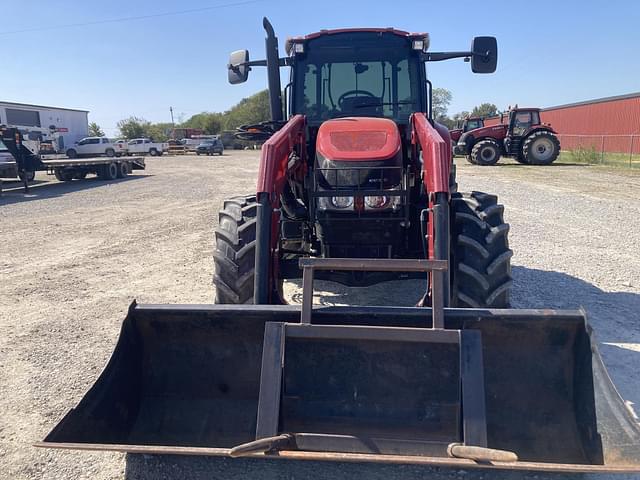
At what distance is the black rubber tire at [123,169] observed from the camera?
75.8 feet

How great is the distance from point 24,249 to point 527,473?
8.43 meters

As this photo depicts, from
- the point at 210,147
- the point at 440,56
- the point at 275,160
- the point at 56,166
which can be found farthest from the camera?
the point at 210,147

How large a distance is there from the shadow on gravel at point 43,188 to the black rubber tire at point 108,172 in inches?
11.2

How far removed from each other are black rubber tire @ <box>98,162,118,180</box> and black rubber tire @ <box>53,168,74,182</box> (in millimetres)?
1126

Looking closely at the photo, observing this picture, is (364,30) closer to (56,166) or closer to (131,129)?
(56,166)

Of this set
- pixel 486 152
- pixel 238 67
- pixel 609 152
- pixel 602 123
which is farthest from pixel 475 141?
pixel 238 67

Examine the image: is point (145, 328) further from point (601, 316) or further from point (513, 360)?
point (601, 316)

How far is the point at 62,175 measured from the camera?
69.7 feet

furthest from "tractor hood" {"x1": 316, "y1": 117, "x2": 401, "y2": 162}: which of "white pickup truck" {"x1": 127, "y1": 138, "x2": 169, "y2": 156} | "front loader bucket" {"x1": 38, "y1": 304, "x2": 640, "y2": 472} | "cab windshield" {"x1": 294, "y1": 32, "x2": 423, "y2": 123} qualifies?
"white pickup truck" {"x1": 127, "y1": 138, "x2": 169, "y2": 156}

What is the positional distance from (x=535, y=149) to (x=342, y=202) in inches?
907

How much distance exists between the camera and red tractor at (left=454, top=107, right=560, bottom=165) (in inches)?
939

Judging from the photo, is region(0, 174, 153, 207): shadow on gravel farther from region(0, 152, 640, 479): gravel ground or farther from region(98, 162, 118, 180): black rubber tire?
region(0, 152, 640, 479): gravel ground

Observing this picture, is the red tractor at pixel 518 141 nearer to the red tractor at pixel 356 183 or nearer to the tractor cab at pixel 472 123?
the tractor cab at pixel 472 123

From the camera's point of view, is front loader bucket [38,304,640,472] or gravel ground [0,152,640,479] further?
gravel ground [0,152,640,479]
